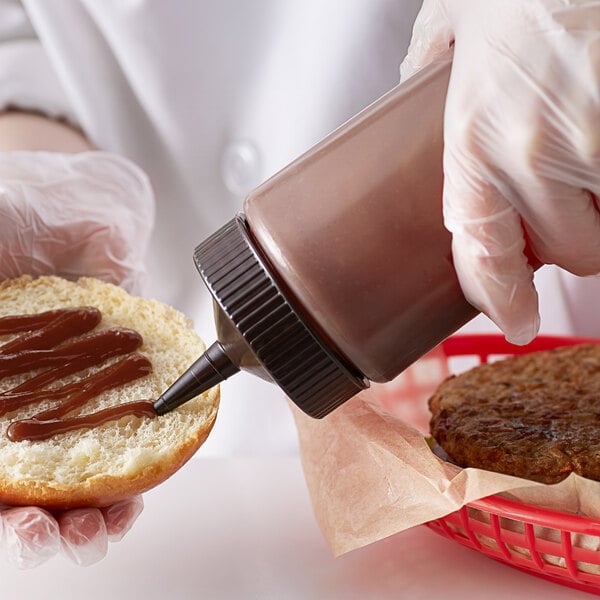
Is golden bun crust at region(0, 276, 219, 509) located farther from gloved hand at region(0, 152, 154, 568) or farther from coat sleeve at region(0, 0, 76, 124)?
coat sleeve at region(0, 0, 76, 124)

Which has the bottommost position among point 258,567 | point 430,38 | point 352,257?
point 258,567

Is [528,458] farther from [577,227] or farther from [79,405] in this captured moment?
[79,405]

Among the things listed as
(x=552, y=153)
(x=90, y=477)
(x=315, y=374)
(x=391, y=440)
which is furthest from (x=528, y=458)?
(x=90, y=477)

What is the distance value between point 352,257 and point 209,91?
0.99 m

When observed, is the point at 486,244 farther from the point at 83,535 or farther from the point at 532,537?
the point at 83,535

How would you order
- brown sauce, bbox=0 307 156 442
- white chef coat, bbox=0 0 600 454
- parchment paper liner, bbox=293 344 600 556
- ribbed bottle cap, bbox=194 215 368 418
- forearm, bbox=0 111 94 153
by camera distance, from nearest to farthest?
1. ribbed bottle cap, bbox=194 215 368 418
2. parchment paper liner, bbox=293 344 600 556
3. brown sauce, bbox=0 307 156 442
4. white chef coat, bbox=0 0 600 454
5. forearm, bbox=0 111 94 153

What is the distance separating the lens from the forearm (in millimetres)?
1862

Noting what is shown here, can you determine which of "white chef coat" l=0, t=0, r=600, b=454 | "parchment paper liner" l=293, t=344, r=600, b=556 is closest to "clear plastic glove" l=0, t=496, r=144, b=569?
"parchment paper liner" l=293, t=344, r=600, b=556

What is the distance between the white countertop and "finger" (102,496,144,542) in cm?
11

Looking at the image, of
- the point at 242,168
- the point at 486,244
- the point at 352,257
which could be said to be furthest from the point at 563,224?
the point at 242,168

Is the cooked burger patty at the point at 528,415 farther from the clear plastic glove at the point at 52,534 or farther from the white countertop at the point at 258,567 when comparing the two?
the clear plastic glove at the point at 52,534

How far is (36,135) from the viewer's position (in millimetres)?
1892

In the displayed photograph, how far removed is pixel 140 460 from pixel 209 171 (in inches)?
34.4

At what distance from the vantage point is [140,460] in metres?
1.16
